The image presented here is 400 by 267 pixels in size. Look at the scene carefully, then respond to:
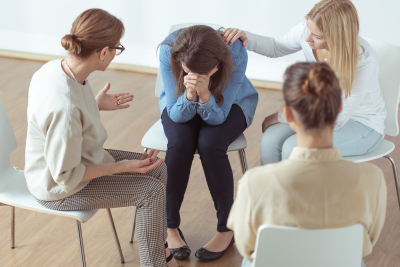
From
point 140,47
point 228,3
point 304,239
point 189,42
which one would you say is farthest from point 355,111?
point 140,47

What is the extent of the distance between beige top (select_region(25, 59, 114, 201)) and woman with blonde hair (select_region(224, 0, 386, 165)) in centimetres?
71

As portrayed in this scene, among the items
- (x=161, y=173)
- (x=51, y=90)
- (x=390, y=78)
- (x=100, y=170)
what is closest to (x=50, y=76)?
(x=51, y=90)

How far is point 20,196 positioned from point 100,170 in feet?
1.06

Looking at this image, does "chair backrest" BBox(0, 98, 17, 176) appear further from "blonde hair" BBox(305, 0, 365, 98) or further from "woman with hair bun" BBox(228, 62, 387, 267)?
"blonde hair" BBox(305, 0, 365, 98)

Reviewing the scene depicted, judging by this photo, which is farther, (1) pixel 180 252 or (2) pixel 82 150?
(1) pixel 180 252

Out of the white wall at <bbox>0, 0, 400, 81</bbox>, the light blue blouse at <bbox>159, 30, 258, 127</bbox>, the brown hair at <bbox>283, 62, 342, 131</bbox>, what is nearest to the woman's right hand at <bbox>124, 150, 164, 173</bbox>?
the light blue blouse at <bbox>159, 30, 258, 127</bbox>

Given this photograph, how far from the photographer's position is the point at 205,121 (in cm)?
187

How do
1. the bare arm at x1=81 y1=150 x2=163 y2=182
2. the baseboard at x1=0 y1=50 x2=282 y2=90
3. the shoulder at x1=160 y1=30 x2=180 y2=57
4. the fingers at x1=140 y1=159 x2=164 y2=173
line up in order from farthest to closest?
the baseboard at x1=0 y1=50 x2=282 y2=90 < the shoulder at x1=160 y1=30 x2=180 y2=57 < the fingers at x1=140 y1=159 x2=164 y2=173 < the bare arm at x1=81 y1=150 x2=163 y2=182

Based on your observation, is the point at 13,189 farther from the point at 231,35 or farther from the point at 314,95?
the point at 314,95

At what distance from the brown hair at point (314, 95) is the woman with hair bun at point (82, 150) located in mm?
725

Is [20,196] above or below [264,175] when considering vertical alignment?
below

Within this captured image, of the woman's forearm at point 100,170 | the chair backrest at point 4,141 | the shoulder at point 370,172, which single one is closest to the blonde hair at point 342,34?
the shoulder at point 370,172

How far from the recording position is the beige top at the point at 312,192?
99 centimetres

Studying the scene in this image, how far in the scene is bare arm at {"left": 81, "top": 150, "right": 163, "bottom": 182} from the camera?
1498 millimetres
